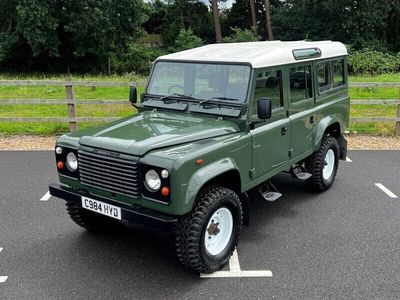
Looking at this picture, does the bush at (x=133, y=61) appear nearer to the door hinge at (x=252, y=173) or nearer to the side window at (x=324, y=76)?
the side window at (x=324, y=76)

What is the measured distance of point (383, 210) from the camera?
17.8ft

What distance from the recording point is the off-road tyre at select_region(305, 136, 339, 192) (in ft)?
18.8

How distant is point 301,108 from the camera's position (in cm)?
518

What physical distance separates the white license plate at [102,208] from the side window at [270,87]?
5.90 ft

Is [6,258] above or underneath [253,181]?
underneath

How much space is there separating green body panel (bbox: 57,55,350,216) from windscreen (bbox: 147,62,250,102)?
0.16 metres

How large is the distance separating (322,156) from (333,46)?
157 centimetres

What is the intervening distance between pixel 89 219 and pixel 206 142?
167cm

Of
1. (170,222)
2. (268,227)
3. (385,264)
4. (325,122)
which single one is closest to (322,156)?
(325,122)

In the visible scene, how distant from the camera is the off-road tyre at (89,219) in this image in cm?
456

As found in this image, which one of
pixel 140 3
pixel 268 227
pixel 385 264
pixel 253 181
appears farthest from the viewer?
pixel 140 3

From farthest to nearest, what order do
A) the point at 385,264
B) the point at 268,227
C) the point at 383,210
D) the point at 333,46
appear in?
the point at 333,46
the point at 383,210
the point at 268,227
the point at 385,264

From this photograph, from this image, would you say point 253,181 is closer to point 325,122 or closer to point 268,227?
point 268,227

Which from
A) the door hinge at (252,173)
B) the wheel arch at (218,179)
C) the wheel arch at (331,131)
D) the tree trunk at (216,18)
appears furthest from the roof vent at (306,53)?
the tree trunk at (216,18)
